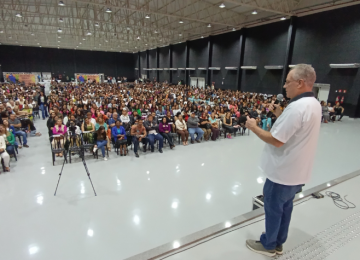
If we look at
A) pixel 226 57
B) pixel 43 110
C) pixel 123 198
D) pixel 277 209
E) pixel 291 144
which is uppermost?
pixel 226 57

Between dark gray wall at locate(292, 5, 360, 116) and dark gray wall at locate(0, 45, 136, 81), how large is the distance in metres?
35.3

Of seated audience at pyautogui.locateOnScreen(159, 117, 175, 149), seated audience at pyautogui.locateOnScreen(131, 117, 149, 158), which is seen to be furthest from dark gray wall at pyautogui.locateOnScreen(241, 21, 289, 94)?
seated audience at pyautogui.locateOnScreen(131, 117, 149, 158)

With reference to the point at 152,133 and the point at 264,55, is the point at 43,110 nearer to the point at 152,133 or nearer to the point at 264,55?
the point at 152,133

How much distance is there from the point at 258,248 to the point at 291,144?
1.08 meters

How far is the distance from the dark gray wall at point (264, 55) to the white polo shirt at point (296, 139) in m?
16.2

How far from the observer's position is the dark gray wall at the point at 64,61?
112 ft

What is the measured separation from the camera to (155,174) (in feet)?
15.5

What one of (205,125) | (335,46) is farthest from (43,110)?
(335,46)

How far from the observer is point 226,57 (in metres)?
21.0

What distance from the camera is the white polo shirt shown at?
4.97ft

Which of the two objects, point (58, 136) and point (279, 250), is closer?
point (279, 250)

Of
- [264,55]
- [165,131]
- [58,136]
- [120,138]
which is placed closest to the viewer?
[58,136]

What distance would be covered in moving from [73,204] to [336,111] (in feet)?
42.9

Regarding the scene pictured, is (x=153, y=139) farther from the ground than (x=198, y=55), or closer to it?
closer to it
